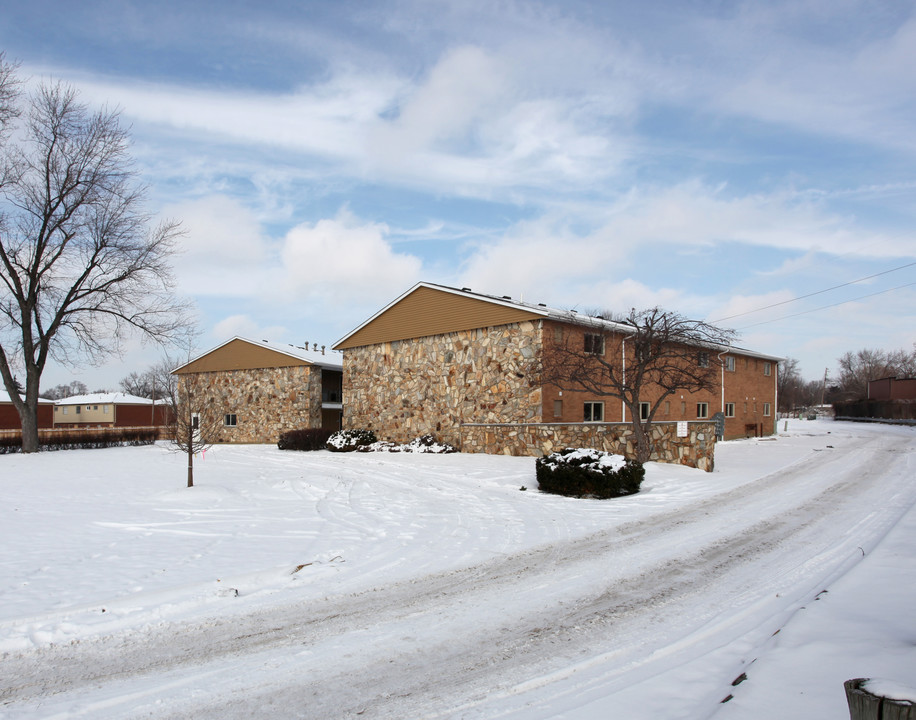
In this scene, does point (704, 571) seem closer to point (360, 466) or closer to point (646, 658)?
point (646, 658)

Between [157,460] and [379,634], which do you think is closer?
[379,634]

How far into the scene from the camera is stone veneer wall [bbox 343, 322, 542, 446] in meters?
22.2

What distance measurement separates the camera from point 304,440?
93.8ft

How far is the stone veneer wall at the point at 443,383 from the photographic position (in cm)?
2222

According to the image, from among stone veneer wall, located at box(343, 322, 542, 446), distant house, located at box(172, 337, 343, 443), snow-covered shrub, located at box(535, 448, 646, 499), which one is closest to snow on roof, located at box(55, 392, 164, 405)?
distant house, located at box(172, 337, 343, 443)

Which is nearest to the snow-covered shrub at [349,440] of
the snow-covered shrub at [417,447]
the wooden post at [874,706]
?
the snow-covered shrub at [417,447]

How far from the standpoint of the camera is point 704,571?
7.13m

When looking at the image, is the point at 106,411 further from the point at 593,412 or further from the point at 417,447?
the point at 593,412

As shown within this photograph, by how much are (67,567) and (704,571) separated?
24.7ft

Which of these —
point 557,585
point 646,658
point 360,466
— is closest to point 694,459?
point 360,466

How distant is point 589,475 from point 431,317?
13979 millimetres

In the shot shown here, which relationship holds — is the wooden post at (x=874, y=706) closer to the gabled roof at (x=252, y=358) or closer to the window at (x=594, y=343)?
the window at (x=594, y=343)

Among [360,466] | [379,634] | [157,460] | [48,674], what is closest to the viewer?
[48,674]

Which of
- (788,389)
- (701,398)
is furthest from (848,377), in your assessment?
(701,398)
